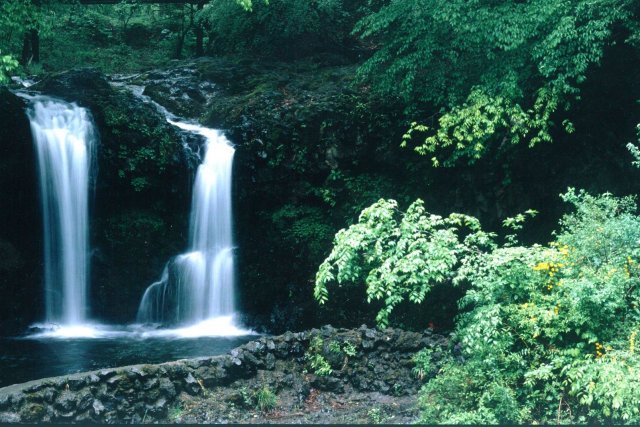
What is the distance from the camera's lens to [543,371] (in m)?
5.93

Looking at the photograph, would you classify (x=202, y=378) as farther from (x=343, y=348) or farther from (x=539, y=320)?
(x=539, y=320)

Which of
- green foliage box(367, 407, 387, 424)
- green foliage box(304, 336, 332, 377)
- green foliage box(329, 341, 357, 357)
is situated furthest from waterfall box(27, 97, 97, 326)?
green foliage box(367, 407, 387, 424)

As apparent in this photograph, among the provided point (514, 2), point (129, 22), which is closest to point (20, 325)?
point (514, 2)

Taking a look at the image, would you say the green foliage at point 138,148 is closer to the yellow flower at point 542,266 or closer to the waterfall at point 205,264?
the waterfall at point 205,264

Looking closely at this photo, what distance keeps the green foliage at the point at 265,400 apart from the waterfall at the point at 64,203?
639cm

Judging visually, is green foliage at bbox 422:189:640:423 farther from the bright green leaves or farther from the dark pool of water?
the dark pool of water

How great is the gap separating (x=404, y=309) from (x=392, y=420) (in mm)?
4398

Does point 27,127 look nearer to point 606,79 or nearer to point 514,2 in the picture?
point 514,2

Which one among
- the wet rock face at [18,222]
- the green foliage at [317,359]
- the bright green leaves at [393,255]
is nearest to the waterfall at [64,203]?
the wet rock face at [18,222]

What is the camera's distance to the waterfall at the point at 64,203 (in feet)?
39.5

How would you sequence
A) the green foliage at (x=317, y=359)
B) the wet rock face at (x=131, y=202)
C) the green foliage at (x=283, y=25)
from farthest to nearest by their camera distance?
the green foliage at (x=283, y=25) → the wet rock face at (x=131, y=202) → the green foliage at (x=317, y=359)

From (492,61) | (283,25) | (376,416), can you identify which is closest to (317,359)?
(376,416)

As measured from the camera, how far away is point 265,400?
7258 mm

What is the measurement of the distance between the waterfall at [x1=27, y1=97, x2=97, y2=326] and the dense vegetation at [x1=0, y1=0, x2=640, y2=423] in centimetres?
75
